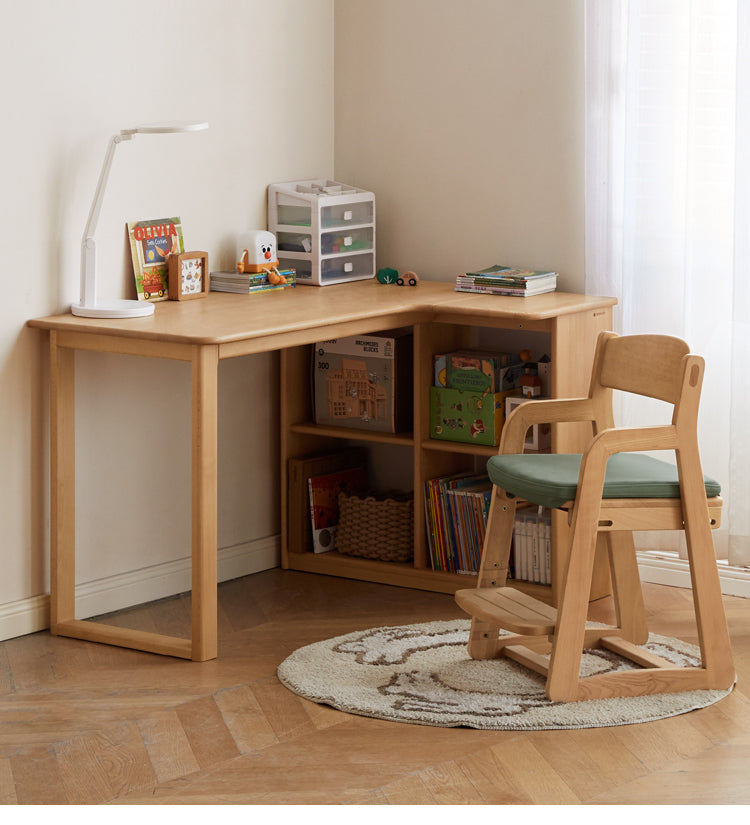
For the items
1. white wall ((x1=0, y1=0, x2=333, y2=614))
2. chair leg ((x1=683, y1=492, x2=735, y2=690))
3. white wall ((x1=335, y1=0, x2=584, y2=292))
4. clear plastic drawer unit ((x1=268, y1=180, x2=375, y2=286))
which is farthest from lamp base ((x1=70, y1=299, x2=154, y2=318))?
chair leg ((x1=683, y1=492, x2=735, y2=690))

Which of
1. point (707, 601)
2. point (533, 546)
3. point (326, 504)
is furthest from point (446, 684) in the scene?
point (326, 504)

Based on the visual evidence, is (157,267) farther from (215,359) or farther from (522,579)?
(522,579)

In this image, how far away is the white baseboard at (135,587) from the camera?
338 cm

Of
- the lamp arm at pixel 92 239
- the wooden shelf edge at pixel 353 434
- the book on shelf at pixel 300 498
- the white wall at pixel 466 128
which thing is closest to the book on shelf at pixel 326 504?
the book on shelf at pixel 300 498

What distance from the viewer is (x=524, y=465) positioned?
2.98 m

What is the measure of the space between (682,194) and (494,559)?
119 centimetres

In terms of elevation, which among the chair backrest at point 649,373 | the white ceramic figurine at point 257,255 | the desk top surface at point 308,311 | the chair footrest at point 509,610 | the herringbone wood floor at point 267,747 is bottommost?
the herringbone wood floor at point 267,747

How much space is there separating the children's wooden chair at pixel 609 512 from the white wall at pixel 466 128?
2.80 ft

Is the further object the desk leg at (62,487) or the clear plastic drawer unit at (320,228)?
the clear plastic drawer unit at (320,228)

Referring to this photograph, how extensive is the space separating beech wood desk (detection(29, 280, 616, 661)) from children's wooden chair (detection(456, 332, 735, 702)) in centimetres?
44

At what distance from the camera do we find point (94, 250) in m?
3.31

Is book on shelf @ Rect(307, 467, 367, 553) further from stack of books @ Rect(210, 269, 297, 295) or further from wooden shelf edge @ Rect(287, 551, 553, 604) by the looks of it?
stack of books @ Rect(210, 269, 297, 295)

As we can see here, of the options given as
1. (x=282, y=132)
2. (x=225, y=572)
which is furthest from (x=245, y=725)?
(x=282, y=132)

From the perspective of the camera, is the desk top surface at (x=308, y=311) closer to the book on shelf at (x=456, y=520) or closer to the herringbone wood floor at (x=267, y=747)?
the book on shelf at (x=456, y=520)
